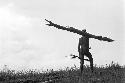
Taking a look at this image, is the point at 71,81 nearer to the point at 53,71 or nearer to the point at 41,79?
the point at 41,79

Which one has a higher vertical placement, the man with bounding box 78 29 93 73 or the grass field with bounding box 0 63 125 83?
the man with bounding box 78 29 93 73

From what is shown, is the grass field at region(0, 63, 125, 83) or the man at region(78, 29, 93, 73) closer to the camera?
the grass field at region(0, 63, 125, 83)

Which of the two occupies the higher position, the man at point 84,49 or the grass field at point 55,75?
the man at point 84,49

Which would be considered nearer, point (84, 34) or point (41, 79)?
point (41, 79)

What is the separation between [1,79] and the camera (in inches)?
634

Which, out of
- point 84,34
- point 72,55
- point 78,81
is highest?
point 84,34

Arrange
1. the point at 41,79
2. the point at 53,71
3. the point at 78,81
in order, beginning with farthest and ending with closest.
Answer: the point at 53,71, the point at 41,79, the point at 78,81

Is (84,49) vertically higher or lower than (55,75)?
higher

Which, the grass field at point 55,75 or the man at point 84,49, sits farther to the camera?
the man at point 84,49

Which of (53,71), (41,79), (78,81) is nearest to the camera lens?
(78,81)

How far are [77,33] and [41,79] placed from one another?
3.17 m

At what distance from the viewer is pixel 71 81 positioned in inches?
529

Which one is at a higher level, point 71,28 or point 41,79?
point 71,28

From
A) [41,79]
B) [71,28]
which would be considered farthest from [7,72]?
[71,28]
